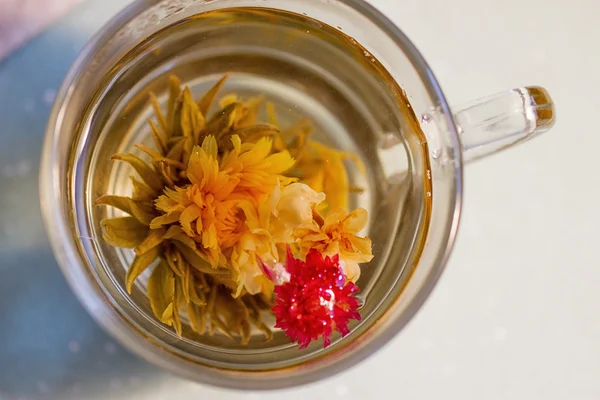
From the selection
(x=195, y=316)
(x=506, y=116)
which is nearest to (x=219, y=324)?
(x=195, y=316)

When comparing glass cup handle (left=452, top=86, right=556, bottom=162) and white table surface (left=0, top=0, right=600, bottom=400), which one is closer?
glass cup handle (left=452, top=86, right=556, bottom=162)

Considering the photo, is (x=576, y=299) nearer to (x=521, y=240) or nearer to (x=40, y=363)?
(x=521, y=240)

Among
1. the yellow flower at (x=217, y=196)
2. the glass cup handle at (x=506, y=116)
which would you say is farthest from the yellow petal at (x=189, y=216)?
the glass cup handle at (x=506, y=116)

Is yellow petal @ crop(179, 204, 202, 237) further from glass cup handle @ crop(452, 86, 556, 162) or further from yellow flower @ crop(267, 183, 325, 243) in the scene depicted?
glass cup handle @ crop(452, 86, 556, 162)

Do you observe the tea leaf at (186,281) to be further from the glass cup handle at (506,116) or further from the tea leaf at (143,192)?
the glass cup handle at (506,116)

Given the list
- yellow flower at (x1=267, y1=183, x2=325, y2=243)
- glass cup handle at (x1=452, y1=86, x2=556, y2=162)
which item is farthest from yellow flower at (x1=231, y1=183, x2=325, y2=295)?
glass cup handle at (x1=452, y1=86, x2=556, y2=162)

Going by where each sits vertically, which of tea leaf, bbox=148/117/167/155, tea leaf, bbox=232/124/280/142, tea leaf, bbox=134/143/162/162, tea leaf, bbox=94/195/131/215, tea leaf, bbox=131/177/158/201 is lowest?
tea leaf, bbox=94/195/131/215

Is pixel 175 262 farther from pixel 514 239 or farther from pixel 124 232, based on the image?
pixel 514 239
